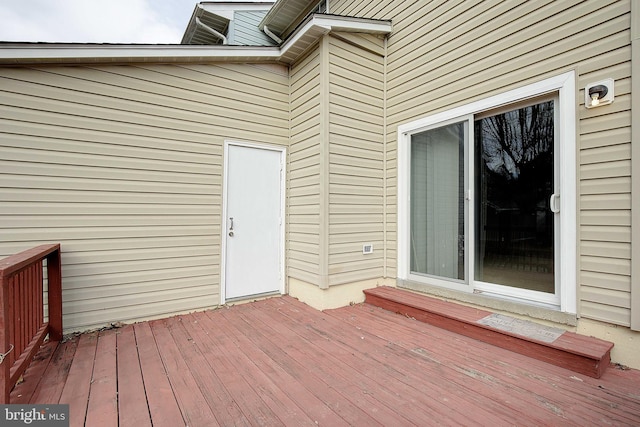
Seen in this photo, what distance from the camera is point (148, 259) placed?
325 cm

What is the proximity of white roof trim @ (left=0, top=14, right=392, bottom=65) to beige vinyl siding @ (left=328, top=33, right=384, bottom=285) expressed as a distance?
0.18 metres

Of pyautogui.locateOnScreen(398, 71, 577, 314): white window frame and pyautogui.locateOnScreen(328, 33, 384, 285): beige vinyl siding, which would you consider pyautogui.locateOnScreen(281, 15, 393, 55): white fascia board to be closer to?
pyautogui.locateOnScreen(328, 33, 384, 285): beige vinyl siding

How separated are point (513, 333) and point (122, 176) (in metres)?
3.98

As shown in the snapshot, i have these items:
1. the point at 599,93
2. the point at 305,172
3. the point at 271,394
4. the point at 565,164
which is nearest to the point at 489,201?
the point at 565,164

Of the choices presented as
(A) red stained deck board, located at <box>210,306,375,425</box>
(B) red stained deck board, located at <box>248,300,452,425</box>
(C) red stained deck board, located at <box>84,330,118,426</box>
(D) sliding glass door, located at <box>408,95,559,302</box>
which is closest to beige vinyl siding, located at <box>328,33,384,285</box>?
(D) sliding glass door, located at <box>408,95,559,302</box>

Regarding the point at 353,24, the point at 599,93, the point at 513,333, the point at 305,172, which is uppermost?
the point at 353,24

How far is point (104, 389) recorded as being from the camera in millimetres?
2000

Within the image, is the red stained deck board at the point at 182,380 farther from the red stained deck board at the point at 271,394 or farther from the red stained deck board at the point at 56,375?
the red stained deck board at the point at 56,375

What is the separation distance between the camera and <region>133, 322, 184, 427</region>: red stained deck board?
5.58ft

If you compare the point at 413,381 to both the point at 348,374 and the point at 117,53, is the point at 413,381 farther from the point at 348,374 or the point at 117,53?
the point at 117,53

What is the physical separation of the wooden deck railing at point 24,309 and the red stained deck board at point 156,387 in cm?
71

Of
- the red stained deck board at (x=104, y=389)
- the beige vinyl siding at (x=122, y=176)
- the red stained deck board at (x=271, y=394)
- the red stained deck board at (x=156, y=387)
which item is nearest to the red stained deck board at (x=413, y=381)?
the red stained deck board at (x=271, y=394)

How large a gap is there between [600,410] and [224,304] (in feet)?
11.2

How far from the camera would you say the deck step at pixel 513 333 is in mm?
2105
